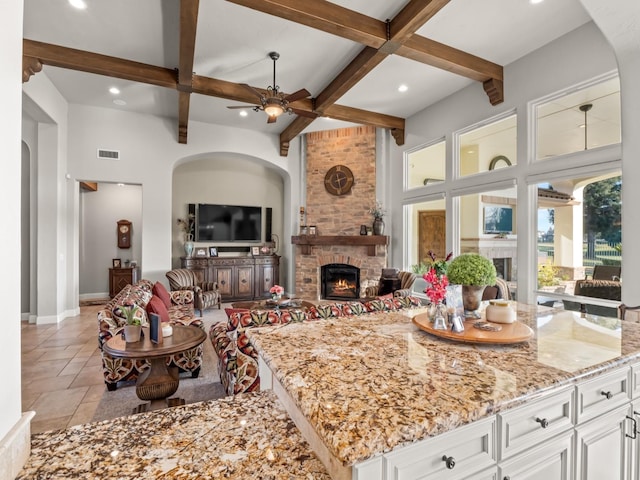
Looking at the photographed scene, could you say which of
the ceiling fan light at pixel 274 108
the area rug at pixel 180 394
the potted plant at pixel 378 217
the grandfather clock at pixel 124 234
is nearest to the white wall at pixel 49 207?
the grandfather clock at pixel 124 234

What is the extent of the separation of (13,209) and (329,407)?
953mm

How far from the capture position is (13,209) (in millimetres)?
824

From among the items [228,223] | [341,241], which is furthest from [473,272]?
[228,223]

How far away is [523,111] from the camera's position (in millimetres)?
4176

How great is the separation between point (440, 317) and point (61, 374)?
12.1ft

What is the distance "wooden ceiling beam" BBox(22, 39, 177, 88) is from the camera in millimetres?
3771

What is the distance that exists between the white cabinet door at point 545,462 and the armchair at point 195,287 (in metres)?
5.01

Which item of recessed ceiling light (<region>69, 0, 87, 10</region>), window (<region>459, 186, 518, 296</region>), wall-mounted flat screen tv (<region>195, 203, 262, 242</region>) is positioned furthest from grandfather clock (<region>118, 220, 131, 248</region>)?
window (<region>459, 186, 518, 296</region>)

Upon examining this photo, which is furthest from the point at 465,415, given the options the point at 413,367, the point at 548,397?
the point at 548,397

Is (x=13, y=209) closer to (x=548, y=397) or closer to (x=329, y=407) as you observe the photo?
(x=329, y=407)

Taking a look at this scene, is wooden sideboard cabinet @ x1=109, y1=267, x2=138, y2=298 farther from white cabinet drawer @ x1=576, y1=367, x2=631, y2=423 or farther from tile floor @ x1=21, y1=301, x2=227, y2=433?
white cabinet drawer @ x1=576, y1=367, x2=631, y2=423

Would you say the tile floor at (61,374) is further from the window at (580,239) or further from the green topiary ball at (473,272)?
the window at (580,239)

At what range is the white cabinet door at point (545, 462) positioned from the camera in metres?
0.99

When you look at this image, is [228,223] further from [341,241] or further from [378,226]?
[378,226]
